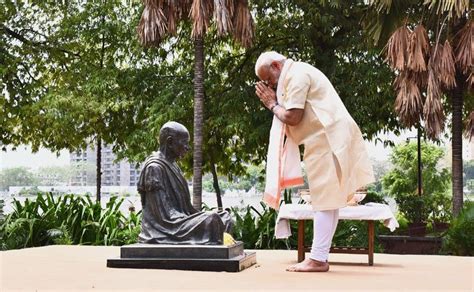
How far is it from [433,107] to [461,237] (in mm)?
2550

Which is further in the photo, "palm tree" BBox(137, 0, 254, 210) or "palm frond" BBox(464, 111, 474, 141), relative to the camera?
"palm tree" BBox(137, 0, 254, 210)

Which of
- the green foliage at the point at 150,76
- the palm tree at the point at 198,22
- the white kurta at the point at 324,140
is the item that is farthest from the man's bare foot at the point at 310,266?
the green foliage at the point at 150,76

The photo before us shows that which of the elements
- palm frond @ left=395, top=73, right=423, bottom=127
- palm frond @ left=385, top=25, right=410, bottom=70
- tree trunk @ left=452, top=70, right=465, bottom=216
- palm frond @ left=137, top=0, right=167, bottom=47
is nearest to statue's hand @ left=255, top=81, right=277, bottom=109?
palm frond @ left=385, top=25, right=410, bottom=70

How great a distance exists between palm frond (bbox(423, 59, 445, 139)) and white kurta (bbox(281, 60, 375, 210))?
7.75 meters

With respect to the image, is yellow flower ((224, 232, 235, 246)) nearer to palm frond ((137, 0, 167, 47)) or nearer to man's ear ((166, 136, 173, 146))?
man's ear ((166, 136, 173, 146))

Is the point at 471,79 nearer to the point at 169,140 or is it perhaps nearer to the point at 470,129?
the point at 470,129

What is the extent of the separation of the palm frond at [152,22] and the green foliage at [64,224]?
4.02 metres

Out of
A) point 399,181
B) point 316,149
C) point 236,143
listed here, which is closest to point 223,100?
point 236,143

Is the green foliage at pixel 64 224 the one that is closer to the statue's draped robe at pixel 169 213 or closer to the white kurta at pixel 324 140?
the statue's draped robe at pixel 169 213

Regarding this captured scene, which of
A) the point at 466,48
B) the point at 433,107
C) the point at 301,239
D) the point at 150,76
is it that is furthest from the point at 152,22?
the point at 301,239

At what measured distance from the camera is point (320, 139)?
223 inches

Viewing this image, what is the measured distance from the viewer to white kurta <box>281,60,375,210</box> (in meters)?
5.61

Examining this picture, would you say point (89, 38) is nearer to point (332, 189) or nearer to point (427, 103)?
point (427, 103)

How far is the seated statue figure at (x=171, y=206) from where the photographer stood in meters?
6.05
